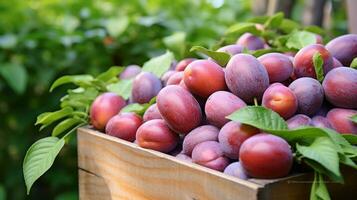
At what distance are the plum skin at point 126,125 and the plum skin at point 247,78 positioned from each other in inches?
7.1

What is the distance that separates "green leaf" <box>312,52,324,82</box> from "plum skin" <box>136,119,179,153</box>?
21 cm

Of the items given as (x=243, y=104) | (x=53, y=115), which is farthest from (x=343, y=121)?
(x=53, y=115)

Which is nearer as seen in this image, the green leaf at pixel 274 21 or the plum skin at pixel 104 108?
the plum skin at pixel 104 108

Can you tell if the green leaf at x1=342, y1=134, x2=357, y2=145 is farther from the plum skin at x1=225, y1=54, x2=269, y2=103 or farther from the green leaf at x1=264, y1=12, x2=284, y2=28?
the green leaf at x1=264, y1=12, x2=284, y2=28

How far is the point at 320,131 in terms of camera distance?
0.58 meters

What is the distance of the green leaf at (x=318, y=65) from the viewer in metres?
0.67

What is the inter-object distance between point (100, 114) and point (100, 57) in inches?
37.5

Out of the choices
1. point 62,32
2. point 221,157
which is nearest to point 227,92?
point 221,157

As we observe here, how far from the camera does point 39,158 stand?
0.78 meters

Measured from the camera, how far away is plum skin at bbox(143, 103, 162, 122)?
75 cm

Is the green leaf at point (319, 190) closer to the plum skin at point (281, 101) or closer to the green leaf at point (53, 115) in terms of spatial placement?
the plum skin at point (281, 101)

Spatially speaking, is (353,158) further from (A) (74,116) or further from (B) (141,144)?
(A) (74,116)

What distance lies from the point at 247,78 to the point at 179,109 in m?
0.10

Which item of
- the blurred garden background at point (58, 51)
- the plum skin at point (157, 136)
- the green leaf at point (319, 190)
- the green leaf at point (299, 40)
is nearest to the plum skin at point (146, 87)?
the plum skin at point (157, 136)
